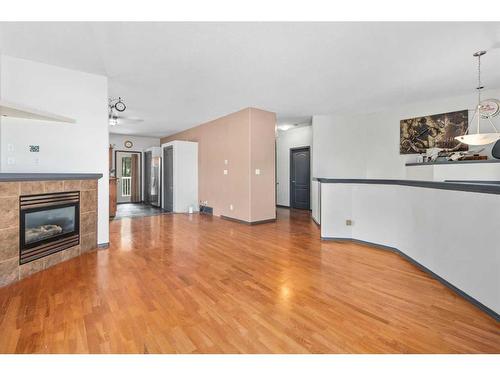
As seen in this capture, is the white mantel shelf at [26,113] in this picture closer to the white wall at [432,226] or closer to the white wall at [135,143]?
the white wall at [432,226]

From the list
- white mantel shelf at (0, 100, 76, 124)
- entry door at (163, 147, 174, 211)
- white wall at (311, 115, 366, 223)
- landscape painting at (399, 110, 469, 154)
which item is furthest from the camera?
entry door at (163, 147, 174, 211)

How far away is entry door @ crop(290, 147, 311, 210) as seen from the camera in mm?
7384

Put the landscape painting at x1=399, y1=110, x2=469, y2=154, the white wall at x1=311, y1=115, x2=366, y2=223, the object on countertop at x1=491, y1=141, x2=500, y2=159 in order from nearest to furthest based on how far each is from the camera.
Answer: the object on countertop at x1=491, y1=141, x2=500, y2=159, the landscape painting at x1=399, y1=110, x2=469, y2=154, the white wall at x1=311, y1=115, x2=366, y2=223

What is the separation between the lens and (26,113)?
9.48 feet

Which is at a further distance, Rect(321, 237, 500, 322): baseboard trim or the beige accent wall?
the beige accent wall

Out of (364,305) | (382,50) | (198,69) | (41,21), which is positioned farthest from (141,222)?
(382,50)

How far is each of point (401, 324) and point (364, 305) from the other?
30cm

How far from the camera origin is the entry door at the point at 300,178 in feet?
24.2

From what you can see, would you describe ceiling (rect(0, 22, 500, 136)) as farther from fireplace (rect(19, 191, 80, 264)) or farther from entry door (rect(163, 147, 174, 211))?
entry door (rect(163, 147, 174, 211))

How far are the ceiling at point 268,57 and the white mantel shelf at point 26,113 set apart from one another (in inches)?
28.1

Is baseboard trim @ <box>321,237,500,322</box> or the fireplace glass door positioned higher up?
the fireplace glass door

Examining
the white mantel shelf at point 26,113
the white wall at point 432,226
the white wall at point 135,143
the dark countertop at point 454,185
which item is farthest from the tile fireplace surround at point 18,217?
the white wall at point 135,143

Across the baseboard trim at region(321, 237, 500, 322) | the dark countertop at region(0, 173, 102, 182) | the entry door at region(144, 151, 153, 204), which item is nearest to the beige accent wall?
the baseboard trim at region(321, 237, 500, 322)

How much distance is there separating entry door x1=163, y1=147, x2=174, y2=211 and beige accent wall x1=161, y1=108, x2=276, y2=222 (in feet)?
4.63
